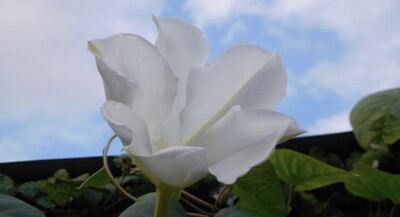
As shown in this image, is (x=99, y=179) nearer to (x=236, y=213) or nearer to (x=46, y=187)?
(x=236, y=213)

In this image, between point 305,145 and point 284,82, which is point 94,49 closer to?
point 284,82

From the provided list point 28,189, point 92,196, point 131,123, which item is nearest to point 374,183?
point 92,196

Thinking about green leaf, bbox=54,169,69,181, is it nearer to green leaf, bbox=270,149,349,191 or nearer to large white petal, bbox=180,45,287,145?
green leaf, bbox=270,149,349,191

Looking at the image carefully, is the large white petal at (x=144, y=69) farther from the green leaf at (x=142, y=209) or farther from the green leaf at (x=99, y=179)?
the green leaf at (x=99, y=179)

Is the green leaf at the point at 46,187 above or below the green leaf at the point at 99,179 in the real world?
below

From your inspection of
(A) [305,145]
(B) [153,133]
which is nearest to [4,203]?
(B) [153,133]

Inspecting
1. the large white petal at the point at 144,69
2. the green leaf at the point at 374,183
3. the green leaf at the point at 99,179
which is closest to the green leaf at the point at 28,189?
the green leaf at the point at 99,179

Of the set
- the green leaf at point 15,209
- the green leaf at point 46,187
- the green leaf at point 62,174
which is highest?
the green leaf at point 15,209
